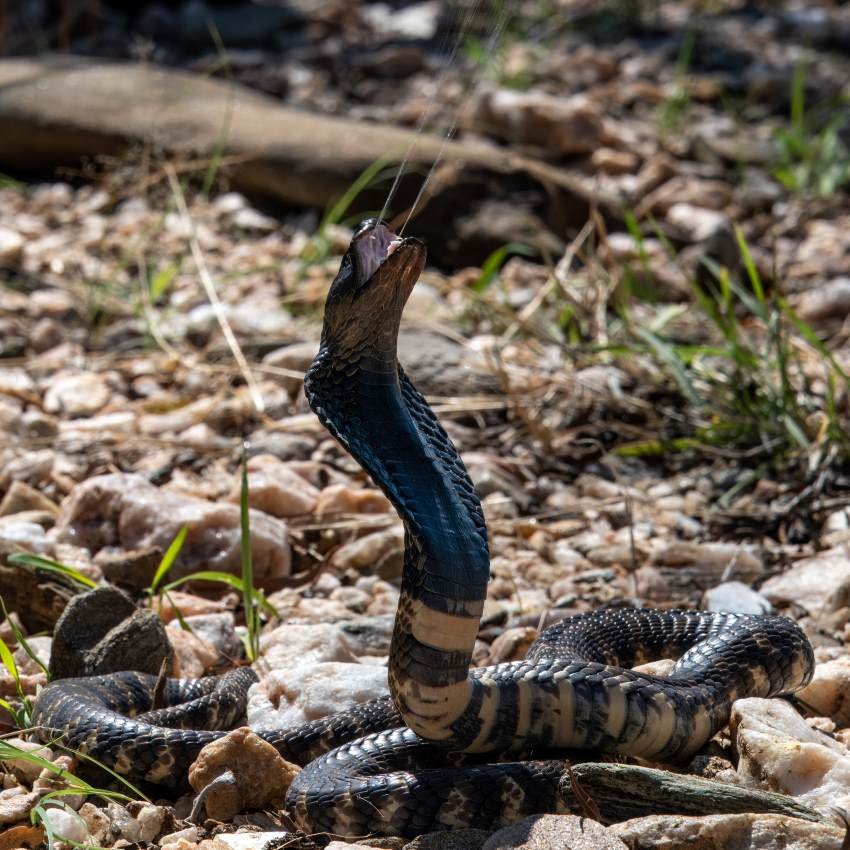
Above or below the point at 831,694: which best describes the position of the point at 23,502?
below

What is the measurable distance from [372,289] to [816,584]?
7.64 ft

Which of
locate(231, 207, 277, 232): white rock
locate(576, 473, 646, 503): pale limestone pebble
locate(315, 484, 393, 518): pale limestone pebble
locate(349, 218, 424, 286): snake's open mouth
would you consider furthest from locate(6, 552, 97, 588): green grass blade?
locate(231, 207, 277, 232): white rock

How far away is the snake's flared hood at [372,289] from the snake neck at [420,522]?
0.04 m

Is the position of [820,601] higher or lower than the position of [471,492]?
lower

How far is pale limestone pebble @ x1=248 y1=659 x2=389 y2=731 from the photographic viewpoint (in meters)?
3.61

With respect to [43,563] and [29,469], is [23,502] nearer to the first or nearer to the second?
[29,469]

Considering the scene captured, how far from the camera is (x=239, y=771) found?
318 centimetres

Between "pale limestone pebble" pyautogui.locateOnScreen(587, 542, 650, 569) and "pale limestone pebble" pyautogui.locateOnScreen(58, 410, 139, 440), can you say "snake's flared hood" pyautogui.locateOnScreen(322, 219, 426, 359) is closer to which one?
"pale limestone pebble" pyautogui.locateOnScreen(587, 542, 650, 569)

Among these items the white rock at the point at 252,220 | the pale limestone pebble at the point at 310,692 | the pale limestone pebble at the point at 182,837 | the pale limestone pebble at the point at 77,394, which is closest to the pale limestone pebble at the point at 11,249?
the white rock at the point at 252,220

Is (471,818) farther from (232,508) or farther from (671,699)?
(232,508)

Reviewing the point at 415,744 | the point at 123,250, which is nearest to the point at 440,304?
the point at 123,250

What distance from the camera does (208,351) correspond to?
260 inches

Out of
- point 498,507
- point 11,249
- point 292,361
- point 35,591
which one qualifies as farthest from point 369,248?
point 11,249

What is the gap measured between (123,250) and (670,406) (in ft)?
12.0
